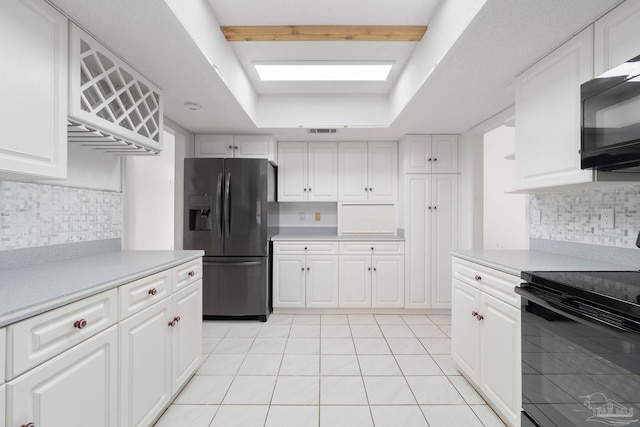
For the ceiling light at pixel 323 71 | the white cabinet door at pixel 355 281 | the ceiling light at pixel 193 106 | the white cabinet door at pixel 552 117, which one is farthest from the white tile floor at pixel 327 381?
the ceiling light at pixel 323 71

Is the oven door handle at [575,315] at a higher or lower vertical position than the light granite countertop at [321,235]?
lower

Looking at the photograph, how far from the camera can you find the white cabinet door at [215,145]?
3.52 meters

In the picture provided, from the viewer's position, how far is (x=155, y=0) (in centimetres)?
128

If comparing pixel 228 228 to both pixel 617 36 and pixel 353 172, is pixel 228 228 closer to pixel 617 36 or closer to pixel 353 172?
pixel 353 172

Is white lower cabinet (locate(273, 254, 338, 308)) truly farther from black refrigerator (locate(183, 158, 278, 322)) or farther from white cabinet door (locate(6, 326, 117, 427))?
white cabinet door (locate(6, 326, 117, 427))

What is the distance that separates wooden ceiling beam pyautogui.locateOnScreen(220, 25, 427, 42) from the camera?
2.13 metres

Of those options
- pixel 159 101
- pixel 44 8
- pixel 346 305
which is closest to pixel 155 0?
pixel 44 8

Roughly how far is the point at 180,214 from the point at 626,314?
354cm

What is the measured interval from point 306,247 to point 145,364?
2.16 meters

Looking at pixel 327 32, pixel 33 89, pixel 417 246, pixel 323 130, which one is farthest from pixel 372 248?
pixel 33 89

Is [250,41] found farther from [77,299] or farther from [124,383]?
[124,383]

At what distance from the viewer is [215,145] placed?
3521 millimetres

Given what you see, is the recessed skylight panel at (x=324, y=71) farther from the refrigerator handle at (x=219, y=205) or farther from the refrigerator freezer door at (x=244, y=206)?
the refrigerator handle at (x=219, y=205)

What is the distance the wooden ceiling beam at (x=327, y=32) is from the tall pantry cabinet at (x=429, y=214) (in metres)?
1.48
